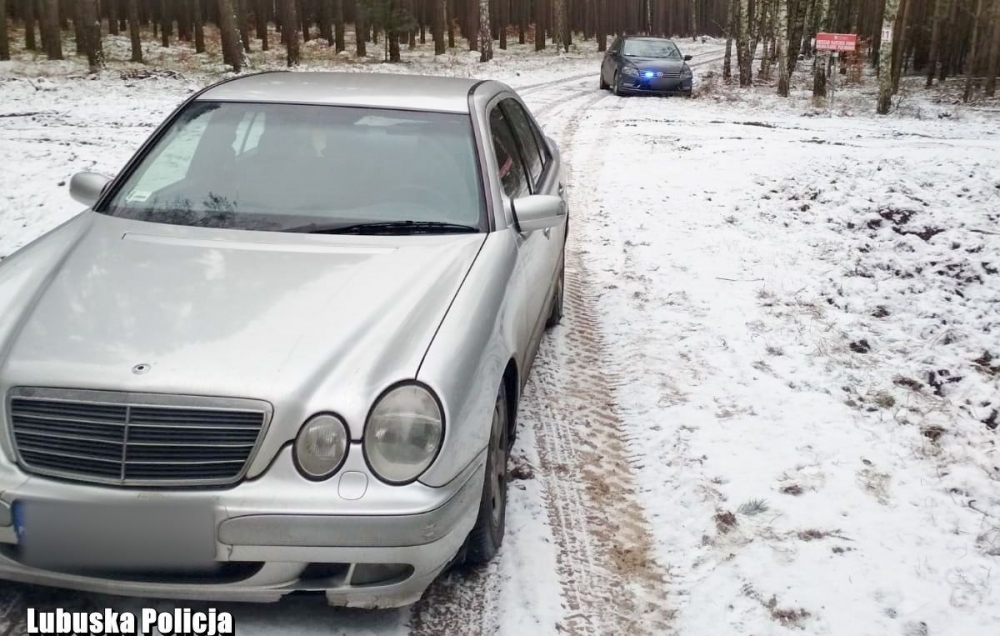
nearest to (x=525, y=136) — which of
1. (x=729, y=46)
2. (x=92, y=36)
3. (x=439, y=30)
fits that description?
(x=92, y=36)

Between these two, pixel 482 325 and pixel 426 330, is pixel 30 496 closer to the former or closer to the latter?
pixel 426 330

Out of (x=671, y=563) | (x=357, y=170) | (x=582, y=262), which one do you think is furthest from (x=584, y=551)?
(x=582, y=262)

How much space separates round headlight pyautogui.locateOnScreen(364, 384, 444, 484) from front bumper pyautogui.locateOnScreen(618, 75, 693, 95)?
19.6m

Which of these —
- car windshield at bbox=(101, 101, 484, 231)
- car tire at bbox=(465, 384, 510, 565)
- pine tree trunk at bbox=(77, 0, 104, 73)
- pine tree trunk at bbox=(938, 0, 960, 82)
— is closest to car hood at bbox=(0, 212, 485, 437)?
car windshield at bbox=(101, 101, 484, 231)

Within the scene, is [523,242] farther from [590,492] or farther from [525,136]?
[525,136]

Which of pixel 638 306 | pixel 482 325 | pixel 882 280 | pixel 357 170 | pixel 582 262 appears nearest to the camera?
pixel 482 325

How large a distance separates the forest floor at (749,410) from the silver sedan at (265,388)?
1.33ft

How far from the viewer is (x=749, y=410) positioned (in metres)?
4.73

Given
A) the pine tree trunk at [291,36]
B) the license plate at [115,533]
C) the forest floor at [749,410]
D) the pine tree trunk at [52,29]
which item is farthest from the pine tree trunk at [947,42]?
the license plate at [115,533]

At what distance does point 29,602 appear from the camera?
9.29 feet

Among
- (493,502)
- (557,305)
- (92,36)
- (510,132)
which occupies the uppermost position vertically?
(92,36)

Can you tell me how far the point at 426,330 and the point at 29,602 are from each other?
1518mm

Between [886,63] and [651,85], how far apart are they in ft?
17.3

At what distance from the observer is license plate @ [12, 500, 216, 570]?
2.48 metres
